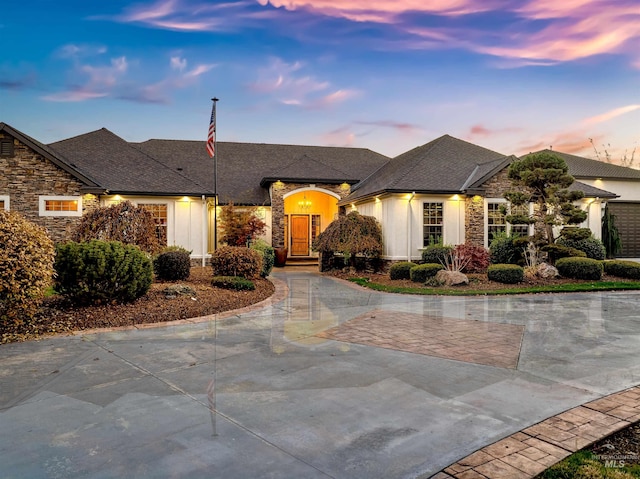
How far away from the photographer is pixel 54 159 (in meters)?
16.2

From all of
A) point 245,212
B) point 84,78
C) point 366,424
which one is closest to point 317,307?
point 366,424

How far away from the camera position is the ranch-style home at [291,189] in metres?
16.5

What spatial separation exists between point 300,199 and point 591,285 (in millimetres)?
14793

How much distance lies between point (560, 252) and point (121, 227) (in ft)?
44.1

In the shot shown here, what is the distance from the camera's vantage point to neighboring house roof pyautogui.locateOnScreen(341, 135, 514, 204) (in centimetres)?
1709

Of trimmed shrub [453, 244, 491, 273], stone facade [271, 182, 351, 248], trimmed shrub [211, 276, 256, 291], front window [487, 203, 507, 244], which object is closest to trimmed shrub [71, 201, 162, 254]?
trimmed shrub [211, 276, 256, 291]

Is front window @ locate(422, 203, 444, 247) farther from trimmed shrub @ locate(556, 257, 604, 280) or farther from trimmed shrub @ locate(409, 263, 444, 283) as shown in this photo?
trimmed shrub @ locate(556, 257, 604, 280)

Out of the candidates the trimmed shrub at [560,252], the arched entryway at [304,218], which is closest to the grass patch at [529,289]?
the trimmed shrub at [560,252]

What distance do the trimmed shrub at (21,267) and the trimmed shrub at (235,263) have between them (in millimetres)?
5331

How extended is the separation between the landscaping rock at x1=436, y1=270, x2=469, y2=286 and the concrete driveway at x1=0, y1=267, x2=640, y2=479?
184 inches

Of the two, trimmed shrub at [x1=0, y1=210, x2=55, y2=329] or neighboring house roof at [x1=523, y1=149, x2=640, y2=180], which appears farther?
neighboring house roof at [x1=523, y1=149, x2=640, y2=180]

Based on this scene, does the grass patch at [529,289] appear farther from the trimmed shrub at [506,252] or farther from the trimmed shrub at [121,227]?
the trimmed shrub at [121,227]

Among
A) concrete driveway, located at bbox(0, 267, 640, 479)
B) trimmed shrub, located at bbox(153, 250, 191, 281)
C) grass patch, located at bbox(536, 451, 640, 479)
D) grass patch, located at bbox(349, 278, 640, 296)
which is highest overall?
trimmed shrub, located at bbox(153, 250, 191, 281)

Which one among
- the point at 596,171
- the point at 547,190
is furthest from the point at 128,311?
the point at 596,171
